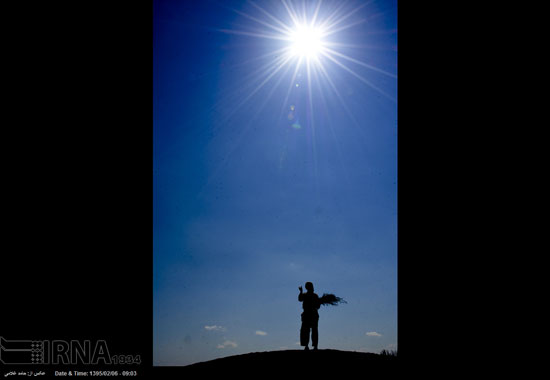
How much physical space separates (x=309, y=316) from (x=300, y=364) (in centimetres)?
149

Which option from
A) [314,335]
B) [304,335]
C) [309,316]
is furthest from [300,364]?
[309,316]

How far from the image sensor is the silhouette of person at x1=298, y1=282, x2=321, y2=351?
10.0m

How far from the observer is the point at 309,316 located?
10016 mm

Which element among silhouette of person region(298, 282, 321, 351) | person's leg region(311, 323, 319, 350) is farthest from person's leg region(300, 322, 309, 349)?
person's leg region(311, 323, 319, 350)

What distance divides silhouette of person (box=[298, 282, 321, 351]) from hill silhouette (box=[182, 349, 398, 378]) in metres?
0.36

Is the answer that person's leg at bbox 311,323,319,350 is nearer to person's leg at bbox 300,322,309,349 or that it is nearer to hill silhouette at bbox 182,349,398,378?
person's leg at bbox 300,322,309,349

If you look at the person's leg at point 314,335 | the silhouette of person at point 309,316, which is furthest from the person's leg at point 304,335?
the person's leg at point 314,335
